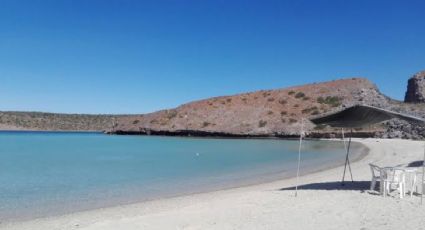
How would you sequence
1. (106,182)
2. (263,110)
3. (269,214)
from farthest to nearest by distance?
(263,110), (106,182), (269,214)

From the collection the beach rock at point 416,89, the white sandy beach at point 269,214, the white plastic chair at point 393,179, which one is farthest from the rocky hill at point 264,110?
the white sandy beach at point 269,214

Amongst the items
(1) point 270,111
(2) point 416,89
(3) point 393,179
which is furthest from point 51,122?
(3) point 393,179

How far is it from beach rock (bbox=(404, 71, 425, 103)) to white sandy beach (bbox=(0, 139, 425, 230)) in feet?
207

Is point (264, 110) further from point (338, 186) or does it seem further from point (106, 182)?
point (338, 186)

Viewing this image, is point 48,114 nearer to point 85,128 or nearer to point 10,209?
point 85,128

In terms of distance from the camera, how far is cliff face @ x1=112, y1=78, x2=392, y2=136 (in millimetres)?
59750

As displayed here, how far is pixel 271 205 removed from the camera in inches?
404

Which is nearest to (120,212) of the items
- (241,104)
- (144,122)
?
(241,104)

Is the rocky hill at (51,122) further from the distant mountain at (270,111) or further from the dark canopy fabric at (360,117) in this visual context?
the dark canopy fabric at (360,117)

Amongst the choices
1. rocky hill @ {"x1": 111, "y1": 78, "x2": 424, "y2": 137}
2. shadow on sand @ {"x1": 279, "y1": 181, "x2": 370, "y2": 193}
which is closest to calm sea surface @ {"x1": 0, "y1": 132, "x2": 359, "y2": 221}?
shadow on sand @ {"x1": 279, "y1": 181, "x2": 370, "y2": 193}

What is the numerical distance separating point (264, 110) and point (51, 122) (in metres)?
81.6

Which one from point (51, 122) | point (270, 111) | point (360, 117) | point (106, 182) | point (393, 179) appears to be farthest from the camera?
point (51, 122)

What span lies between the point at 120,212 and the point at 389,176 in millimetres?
6294

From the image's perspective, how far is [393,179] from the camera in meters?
11.3
